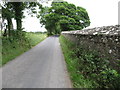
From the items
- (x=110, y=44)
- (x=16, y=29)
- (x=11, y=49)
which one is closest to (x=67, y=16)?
(x=16, y=29)

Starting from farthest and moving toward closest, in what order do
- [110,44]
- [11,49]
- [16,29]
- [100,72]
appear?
[16,29], [11,49], [100,72], [110,44]

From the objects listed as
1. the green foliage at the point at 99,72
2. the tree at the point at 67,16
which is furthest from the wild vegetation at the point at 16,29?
the tree at the point at 67,16

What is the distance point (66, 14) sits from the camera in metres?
47.8

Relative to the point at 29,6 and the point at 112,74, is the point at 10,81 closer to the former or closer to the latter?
the point at 112,74

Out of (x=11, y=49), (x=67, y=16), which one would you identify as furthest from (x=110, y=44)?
(x=67, y=16)

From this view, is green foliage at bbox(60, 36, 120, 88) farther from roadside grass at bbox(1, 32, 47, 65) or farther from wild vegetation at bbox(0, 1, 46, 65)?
wild vegetation at bbox(0, 1, 46, 65)

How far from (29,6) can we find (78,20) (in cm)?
3208

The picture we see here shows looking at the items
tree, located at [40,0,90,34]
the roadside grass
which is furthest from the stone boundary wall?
tree, located at [40,0,90,34]

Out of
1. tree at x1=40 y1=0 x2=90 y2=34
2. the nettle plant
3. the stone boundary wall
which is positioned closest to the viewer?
the nettle plant

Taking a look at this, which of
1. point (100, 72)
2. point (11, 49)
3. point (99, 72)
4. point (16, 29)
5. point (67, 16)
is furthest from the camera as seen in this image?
point (67, 16)

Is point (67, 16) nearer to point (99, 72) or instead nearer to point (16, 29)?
point (16, 29)

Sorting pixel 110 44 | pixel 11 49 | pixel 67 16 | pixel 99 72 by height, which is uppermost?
pixel 67 16

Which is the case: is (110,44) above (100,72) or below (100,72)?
above

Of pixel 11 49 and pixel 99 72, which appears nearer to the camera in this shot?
pixel 99 72
